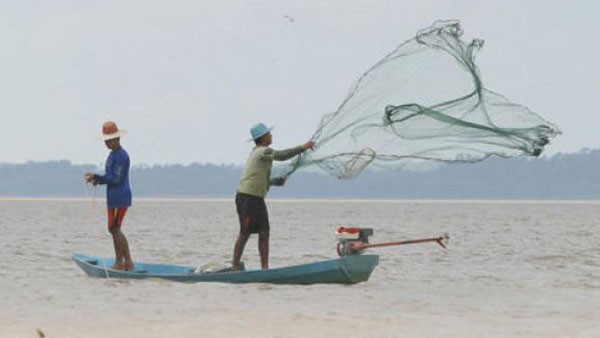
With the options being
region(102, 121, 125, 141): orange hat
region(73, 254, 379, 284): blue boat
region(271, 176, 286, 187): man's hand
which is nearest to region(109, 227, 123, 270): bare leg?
region(73, 254, 379, 284): blue boat

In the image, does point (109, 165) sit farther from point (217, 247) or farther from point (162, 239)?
point (162, 239)

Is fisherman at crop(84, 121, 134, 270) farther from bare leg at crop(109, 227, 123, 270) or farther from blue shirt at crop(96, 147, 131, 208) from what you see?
bare leg at crop(109, 227, 123, 270)

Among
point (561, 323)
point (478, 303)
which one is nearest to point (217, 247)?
point (478, 303)

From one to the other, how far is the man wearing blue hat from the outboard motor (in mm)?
924

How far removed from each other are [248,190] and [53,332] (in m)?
4.07

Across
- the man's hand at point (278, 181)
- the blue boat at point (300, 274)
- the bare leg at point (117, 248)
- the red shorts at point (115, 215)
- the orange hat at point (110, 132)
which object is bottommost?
the blue boat at point (300, 274)

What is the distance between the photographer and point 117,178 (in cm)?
1527

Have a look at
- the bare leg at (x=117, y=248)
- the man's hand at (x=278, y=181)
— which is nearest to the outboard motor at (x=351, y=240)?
the man's hand at (x=278, y=181)

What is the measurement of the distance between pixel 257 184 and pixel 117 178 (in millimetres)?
1726

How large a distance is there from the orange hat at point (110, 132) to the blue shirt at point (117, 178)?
0.68 ft

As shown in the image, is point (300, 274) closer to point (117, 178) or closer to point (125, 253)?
point (125, 253)

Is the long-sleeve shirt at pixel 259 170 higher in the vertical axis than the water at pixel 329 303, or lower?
higher

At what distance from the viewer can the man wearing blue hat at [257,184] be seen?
49.0 ft

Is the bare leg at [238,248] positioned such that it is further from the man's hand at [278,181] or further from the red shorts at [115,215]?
the red shorts at [115,215]
